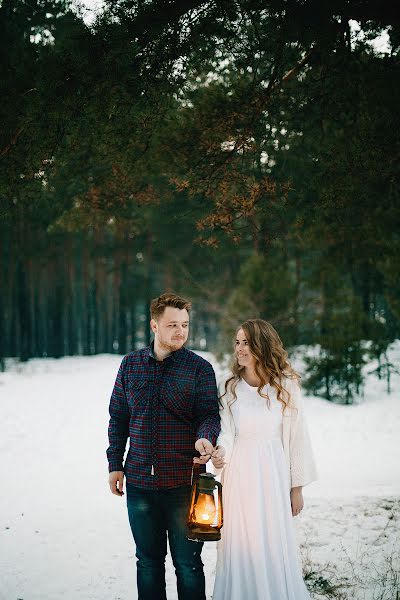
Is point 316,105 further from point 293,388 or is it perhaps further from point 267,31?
point 293,388

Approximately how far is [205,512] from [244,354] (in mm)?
1068

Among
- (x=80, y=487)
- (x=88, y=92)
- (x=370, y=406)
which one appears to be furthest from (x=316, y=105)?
(x=370, y=406)

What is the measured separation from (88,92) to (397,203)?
15.9 feet

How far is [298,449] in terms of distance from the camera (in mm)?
3469

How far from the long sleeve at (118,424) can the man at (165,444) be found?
0.01 metres

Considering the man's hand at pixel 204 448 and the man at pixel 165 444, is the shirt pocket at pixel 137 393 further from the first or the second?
the man's hand at pixel 204 448

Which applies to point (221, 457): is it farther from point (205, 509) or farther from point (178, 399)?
point (178, 399)

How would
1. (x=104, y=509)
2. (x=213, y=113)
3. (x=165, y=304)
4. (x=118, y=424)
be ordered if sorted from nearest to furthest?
(x=165, y=304)
(x=118, y=424)
(x=213, y=113)
(x=104, y=509)

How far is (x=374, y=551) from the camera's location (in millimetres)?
5098

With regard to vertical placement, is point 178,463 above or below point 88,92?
below

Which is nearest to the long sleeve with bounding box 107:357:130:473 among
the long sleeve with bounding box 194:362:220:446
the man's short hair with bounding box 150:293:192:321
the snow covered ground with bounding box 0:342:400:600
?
the man's short hair with bounding box 150:293:192:321

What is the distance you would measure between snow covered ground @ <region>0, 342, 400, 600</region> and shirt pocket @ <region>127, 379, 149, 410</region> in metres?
2.02

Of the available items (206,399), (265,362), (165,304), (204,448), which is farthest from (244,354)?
(204,448)

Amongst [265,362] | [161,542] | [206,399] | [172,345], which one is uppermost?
[172,345]
